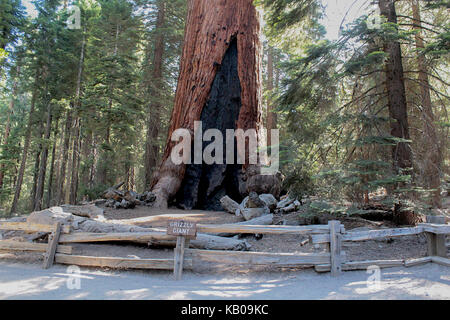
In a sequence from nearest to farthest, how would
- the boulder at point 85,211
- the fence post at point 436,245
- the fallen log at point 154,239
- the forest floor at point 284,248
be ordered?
the fence post at point 436,245 < the fallen log at point 154,239 < the forest floor at point 284,248 < the boulder at point 85,211

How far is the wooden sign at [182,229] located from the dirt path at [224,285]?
697mm

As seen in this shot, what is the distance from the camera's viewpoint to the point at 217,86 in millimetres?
11359

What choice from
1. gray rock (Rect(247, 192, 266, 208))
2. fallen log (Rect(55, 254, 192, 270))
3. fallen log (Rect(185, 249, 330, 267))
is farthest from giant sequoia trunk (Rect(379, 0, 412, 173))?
fallen log (Rect(55, 254, 192, 270))

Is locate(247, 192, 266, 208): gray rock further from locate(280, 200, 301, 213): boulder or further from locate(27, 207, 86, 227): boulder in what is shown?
locate(27, 207, 86, 227): boulder

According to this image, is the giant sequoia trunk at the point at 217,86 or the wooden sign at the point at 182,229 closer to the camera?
the wooden sign at the point at 182,229

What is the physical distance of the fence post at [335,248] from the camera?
473cm

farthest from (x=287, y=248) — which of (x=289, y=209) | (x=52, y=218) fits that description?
(x=52, y=218)

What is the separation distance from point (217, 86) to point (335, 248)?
821 centimetres

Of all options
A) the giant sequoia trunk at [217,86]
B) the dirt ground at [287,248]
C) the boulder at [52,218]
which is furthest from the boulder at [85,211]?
the giant sequoia trunk at [217,86]

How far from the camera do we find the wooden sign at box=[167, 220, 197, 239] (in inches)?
184

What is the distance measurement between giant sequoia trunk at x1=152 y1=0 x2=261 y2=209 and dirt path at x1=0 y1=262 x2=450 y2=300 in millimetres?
6084

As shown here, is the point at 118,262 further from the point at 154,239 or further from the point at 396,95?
the point at 396,95

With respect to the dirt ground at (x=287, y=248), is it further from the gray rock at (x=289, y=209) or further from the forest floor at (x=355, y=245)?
the gray rock at (x=289, y=209)

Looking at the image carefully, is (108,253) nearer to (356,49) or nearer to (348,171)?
(348,171)
